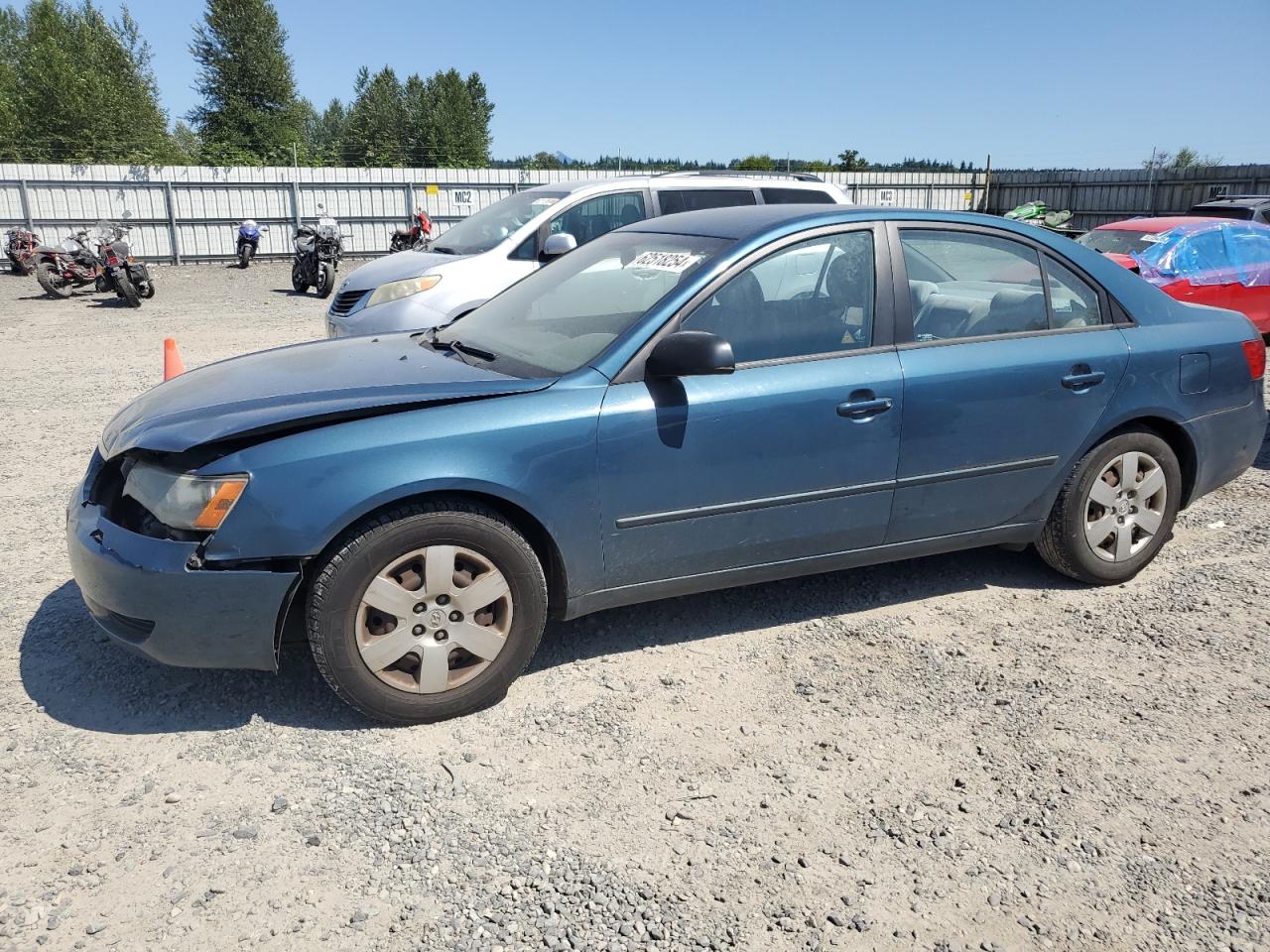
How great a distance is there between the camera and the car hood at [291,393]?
10.6 feet

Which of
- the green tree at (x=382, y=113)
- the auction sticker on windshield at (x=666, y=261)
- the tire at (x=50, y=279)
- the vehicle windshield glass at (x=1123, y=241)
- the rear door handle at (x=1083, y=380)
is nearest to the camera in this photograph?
the auction sticker on windshield at (x=666, y=261)

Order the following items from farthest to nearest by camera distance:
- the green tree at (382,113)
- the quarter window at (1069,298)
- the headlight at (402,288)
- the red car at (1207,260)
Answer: the green tree at (382,113)
the red car at (1207,260)
the headlight at (402,288)
the quarter window at (1069,298)

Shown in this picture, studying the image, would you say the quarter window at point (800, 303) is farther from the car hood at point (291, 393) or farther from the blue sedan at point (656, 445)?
the car hood at point (291, 393)

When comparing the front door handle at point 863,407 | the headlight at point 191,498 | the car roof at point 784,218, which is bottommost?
the headlight at point 191,498

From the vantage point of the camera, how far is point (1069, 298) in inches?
172

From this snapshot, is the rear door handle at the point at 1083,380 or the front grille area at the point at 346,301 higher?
the front grille area at the point at 346,301

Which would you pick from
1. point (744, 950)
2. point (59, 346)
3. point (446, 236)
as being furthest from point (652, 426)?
point (59, 346)

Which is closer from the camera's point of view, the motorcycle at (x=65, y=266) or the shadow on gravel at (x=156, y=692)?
the shadow on gravel at (x=156, y=692)

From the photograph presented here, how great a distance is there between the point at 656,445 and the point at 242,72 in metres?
60.2

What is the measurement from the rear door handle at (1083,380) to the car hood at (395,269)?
5.93 metres

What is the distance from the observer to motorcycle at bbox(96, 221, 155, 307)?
16.6m

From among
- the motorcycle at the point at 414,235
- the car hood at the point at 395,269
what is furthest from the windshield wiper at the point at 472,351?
the motorcycle at the point at 414,235

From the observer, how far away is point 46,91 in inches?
1957

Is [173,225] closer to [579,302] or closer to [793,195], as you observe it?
[793,195]
